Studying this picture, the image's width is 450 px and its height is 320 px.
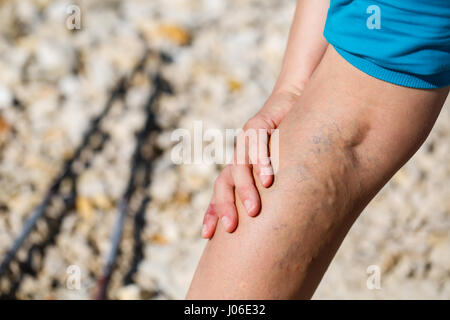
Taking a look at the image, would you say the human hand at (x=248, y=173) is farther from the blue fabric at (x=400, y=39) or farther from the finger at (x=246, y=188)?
the blue fabric at (x=400, y=39)

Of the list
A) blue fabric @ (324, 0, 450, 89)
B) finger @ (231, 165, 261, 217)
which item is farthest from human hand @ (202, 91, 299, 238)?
blue fabric @ (324, 0, 450, 89)

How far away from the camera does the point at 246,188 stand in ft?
2.80

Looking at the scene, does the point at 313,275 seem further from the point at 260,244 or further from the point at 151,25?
the point at 151,25

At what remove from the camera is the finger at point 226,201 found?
849 millimetres

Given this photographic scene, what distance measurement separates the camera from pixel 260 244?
0.80 m

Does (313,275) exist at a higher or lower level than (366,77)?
lower

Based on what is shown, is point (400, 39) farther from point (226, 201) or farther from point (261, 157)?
point (226, 201)

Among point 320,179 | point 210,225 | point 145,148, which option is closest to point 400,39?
point 320,179

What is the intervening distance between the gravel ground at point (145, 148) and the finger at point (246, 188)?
80 cm

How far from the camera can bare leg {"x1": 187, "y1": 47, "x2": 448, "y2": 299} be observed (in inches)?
31.4

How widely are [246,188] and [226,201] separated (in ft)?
0.23

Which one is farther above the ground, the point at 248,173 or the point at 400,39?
the point at 400,39

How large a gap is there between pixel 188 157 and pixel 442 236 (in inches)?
38.9

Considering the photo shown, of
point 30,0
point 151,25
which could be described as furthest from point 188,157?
point 30,0
